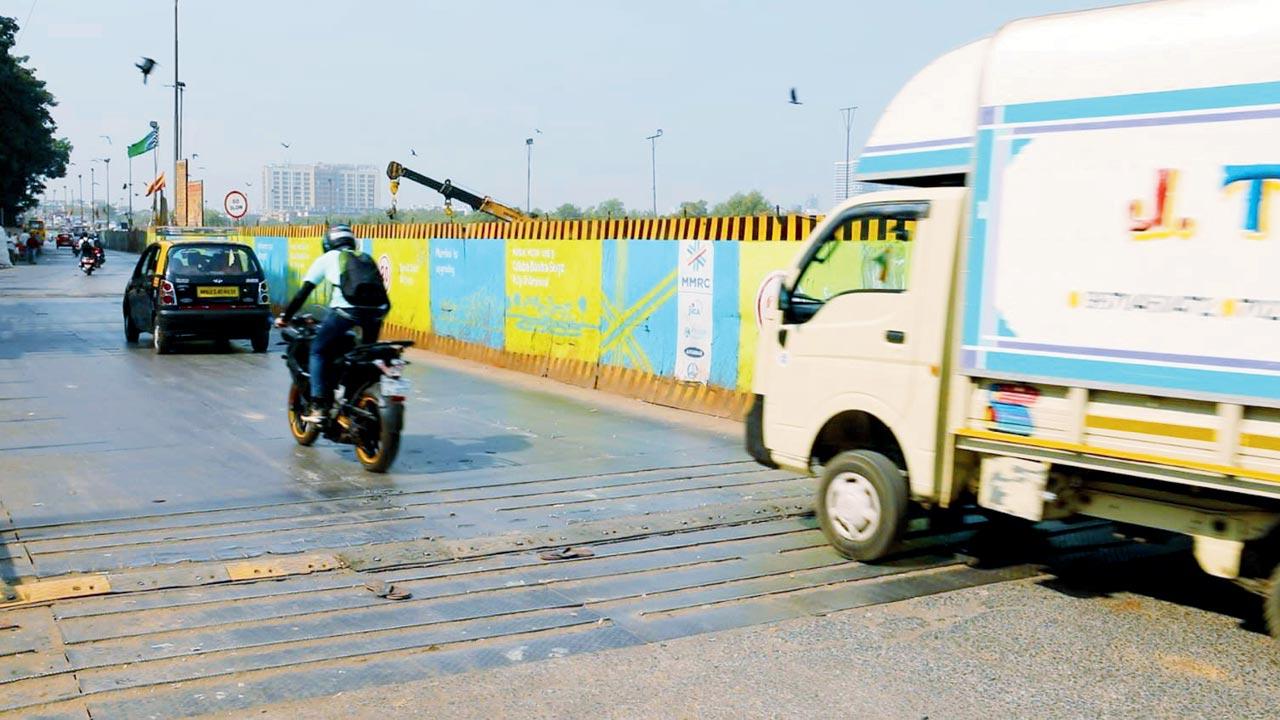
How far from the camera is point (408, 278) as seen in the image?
21.0 metres

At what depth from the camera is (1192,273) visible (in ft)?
18.1

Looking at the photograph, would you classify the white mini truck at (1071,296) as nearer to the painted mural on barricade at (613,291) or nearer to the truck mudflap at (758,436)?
the truck mudflap at (758,436)

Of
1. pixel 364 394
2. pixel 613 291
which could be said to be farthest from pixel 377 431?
pixel 613 291

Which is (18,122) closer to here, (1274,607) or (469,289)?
(469,289)

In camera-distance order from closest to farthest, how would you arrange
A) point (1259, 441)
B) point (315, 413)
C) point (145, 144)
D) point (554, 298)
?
point (1259, 441), point (315, 413), point (554, 298), point (145, 144)

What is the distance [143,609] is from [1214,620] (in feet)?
17.2

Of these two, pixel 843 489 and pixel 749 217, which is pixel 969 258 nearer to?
pixel 843 489

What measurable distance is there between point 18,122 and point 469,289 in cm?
5572

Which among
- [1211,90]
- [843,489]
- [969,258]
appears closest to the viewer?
[1211,90]

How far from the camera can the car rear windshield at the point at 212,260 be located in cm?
1852

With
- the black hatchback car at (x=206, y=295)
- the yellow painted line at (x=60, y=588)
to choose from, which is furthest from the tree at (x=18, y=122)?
the yellow painted line at (x=60, y=588)

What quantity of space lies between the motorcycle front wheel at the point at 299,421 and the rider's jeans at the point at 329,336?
0.36 meters

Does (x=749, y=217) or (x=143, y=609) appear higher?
(x=749, y=217)

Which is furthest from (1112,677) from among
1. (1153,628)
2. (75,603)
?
(75,603)
